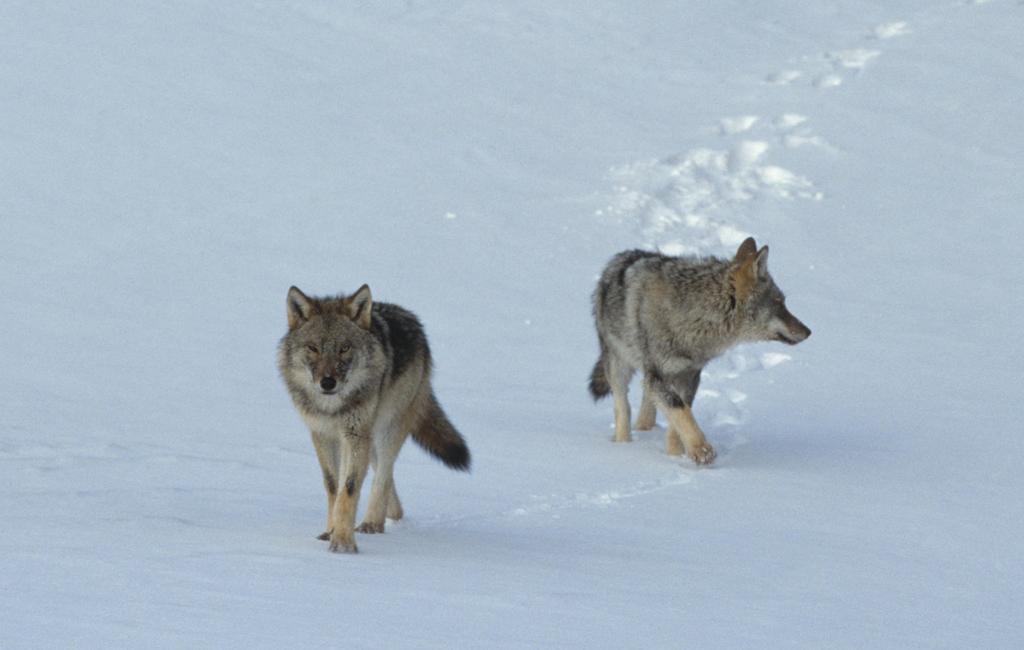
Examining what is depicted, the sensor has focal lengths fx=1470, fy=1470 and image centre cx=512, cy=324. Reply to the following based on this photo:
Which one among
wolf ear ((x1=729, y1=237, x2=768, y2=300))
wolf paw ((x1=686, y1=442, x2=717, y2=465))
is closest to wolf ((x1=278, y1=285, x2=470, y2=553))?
wolf paw ((x1=686, y1=442, x2=717, y2=465))

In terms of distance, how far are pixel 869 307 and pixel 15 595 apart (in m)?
11.3

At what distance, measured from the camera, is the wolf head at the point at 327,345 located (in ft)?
23.1

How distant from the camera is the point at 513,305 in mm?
14773

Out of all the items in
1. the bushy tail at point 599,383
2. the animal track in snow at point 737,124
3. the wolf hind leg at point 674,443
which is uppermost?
the animal track in snow at point 737,124

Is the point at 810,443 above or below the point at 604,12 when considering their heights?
below

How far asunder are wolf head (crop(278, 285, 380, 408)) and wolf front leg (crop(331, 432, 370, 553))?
23 centimetres

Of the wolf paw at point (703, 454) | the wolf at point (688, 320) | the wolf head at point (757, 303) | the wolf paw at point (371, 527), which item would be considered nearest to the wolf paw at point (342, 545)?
the wolf paw at point (371, 527)

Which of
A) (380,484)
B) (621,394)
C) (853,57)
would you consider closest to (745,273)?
(621,394)

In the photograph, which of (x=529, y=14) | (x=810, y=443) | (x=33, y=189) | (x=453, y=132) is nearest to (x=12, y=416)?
(x=810, y=443)

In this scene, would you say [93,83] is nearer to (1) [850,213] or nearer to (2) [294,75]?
(2) [294,75]

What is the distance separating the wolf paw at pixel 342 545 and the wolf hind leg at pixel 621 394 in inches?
175

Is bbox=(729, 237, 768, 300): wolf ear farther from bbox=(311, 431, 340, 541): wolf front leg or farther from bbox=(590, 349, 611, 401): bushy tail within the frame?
bbox=(311, 431, 340, 541): wolf front leg

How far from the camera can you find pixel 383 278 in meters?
15.1

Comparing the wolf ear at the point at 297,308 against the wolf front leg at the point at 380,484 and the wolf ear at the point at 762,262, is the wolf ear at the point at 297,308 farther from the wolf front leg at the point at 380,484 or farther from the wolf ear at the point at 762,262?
the wolf ear at the point at 762,262
